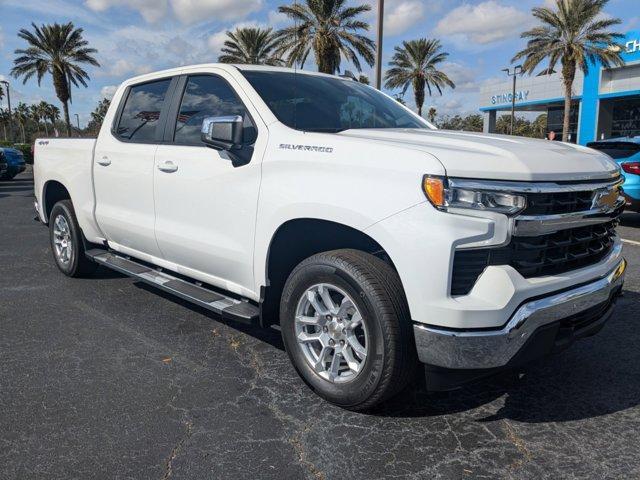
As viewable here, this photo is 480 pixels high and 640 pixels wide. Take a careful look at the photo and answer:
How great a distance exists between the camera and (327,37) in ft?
82.0

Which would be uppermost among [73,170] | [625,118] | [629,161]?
[625,118]

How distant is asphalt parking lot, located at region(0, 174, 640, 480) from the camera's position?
8.54ft

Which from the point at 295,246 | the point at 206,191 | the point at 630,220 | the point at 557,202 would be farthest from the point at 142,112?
the point at 630,220

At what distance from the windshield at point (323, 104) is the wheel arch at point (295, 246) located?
→ 0.65 meters

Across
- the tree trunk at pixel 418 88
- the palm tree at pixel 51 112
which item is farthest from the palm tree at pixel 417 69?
the palm tree at pixel 51 112

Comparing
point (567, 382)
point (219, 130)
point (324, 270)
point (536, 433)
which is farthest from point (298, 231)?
point (567, 382)

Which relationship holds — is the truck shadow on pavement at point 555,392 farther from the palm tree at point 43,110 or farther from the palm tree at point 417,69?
the palm tree at point 43,110

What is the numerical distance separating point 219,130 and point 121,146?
1.76m

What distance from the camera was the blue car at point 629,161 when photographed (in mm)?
8953

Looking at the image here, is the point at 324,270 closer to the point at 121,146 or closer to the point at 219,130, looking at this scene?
the point at 219,130

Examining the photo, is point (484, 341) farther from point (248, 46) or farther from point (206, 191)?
Answer: point (248, 46)

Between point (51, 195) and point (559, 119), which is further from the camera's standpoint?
point (559, 119)

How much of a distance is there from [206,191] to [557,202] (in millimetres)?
2150

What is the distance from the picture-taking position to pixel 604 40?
3100 centimetres
